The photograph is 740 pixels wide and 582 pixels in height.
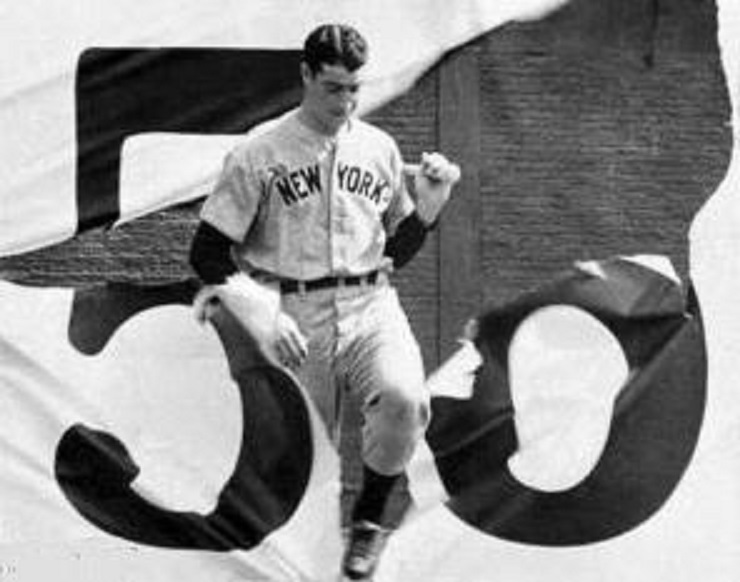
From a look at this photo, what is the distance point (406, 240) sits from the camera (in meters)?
5.85

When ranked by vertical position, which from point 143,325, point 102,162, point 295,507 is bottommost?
point 295,507

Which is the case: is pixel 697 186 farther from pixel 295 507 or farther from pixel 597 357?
pixel 295 507

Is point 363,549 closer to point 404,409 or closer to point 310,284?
point 404,409

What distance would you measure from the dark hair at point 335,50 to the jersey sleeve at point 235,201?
13.1 inches

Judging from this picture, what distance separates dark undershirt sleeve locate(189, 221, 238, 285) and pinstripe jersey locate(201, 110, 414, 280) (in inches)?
0.8

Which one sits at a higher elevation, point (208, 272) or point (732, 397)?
point (208, 272)

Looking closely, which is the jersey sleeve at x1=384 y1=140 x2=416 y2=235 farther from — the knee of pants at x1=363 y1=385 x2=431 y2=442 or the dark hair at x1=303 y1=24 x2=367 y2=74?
the knee of pants at x1=363 y1=385 x2=431 y2=442

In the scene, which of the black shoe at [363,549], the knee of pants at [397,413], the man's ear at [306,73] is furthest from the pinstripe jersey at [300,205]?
the black shoe at [363,549]

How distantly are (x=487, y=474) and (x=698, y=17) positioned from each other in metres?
1.45

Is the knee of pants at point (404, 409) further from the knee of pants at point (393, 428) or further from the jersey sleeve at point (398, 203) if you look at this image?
the jersey sleeve at point (398, 203)

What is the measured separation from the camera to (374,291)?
5.78 meters

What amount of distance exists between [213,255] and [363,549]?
897mm

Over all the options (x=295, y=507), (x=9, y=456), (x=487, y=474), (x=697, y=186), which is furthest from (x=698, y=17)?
(x=9, y=456)

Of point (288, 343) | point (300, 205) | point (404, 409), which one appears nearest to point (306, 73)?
point (300, 205)
